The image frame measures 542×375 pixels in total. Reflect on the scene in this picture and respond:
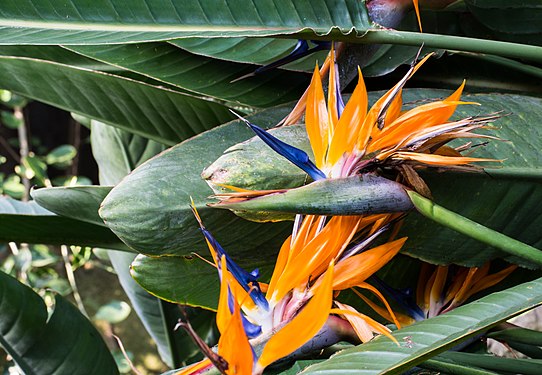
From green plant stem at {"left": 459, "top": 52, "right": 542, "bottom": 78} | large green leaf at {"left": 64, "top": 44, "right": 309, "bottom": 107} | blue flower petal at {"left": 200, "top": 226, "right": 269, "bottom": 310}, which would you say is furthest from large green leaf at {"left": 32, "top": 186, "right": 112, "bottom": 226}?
green plant stem at {"left": 459, "top": 52, "right": 542, "bottom": 78}

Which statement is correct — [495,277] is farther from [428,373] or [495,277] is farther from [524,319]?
[524,319]

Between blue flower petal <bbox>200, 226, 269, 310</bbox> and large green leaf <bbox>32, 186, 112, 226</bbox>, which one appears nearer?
blue flower petal <bbox>200, 226, 269, 310</bbox>

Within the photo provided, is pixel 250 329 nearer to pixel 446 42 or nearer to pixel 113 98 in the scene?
pixel 446 42

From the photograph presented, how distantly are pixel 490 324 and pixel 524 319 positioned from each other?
496 millimetres

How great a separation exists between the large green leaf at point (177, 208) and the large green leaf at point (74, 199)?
0.43ft

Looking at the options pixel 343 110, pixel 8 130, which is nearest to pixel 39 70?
pixel 343 110

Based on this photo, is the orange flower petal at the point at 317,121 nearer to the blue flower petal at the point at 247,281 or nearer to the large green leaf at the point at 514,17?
the blue flower petal at the point at 247,281

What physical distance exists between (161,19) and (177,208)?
0.12 meters

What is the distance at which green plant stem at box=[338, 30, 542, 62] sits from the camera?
449 millimetres

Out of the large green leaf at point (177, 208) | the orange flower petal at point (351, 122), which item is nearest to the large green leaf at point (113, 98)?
the large green leaf at point (177, 208)

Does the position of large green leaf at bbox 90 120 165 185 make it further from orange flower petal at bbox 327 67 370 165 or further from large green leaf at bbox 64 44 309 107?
orange flower petal at bbox 327 67 370 165

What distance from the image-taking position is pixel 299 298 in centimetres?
39

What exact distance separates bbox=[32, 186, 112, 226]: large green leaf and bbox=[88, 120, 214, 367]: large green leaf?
0.23m

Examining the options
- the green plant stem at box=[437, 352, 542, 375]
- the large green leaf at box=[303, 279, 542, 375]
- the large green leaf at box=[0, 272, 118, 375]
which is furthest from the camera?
the large green leaf at box=[0, 272, 118, 375]
